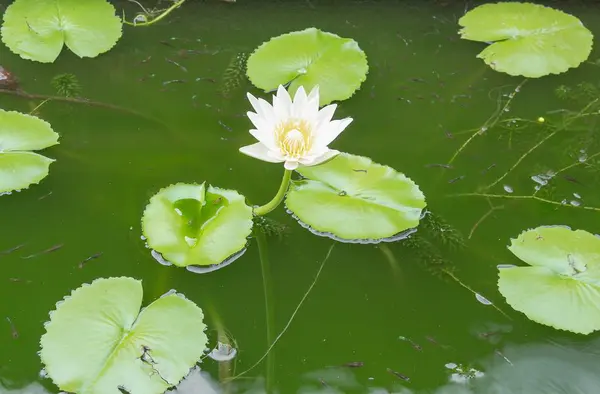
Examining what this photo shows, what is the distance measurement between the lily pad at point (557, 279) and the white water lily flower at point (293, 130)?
776mm

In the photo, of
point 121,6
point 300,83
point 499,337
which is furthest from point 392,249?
point 121,6

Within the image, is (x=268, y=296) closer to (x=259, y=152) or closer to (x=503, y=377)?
(x=259, y=152)

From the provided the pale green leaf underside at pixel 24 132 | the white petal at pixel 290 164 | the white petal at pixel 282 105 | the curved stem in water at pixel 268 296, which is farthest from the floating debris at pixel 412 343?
the pale green leaf underside at pixel 24 132

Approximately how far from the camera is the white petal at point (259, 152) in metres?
1.79

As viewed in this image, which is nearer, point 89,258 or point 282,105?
point 282,105

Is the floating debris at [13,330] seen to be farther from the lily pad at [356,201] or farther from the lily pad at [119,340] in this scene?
the lily pad at [356,201]

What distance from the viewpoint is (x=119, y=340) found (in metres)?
1.77

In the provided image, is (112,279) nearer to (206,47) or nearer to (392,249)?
(392,249)

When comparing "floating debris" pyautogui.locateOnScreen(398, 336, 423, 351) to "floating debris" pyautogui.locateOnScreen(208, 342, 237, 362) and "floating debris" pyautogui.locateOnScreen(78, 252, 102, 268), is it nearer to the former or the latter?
→ "floating debris" pyautogui.locateOnScreen(208, 342, 237, 362)

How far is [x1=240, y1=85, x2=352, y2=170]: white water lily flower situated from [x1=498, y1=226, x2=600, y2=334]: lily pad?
78 cm

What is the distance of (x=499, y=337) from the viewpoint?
1.94 m

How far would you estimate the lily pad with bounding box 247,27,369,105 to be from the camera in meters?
2.57

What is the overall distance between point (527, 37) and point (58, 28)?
218 cm

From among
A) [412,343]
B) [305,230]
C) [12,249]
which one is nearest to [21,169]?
[12,249]
